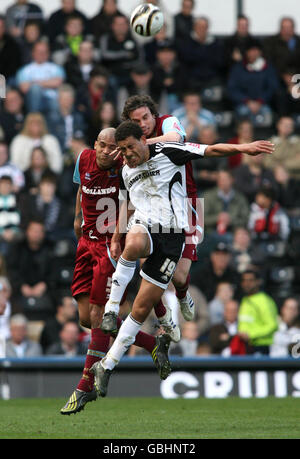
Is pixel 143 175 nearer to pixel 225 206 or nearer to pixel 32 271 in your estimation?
pixel 32 271

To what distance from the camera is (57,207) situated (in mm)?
16672

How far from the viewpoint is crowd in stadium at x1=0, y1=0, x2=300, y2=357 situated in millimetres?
15305

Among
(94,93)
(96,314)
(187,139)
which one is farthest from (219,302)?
(96,314)

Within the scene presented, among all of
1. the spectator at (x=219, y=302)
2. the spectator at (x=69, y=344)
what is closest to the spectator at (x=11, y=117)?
the spectator at (x=69, y=344)

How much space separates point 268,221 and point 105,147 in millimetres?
7025

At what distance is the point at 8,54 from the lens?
1838 cm

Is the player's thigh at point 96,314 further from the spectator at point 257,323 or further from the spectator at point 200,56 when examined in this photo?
the spectator at point 200,56

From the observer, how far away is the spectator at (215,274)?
15.8 m

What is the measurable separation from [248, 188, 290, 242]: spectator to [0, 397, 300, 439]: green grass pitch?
12.6 ft

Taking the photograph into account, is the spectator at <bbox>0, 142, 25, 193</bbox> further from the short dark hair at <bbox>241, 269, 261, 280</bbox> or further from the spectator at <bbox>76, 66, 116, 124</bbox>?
the short dark hair at <bbox>241, 269, 261, 280</bbox>

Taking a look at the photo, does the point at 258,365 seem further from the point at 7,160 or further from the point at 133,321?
the point at 7,160

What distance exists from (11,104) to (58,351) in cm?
480

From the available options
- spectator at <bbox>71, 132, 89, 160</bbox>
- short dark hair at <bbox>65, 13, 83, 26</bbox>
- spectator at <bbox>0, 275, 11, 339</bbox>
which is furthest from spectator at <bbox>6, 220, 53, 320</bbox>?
short dark hair at <bbox>65, 13, 83, 26</bbox>
